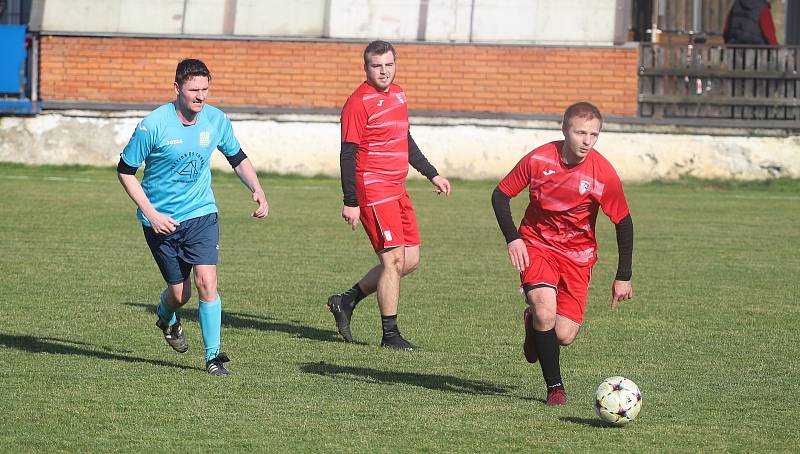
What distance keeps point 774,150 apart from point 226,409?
16.6m

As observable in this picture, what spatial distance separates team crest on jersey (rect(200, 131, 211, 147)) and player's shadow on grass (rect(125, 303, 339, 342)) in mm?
1868

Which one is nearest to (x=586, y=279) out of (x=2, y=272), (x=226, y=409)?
(x=226, y=409)

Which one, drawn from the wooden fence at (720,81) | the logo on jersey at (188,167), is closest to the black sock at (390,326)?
the logo on jersey at (188,167)

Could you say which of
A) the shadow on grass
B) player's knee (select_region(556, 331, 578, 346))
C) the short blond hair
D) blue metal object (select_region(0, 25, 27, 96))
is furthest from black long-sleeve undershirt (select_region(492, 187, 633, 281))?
blue metal object (select_region(0, 25, 27, 96))

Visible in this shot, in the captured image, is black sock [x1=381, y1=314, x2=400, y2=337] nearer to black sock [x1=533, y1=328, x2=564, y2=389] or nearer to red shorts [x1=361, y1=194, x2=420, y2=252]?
red shorts [x1=361, y1=194, x2=420, y2=252]

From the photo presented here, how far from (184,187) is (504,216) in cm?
201

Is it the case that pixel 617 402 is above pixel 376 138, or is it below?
below

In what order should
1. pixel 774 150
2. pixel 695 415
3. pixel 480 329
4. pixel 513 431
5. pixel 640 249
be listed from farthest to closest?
pixel 774 150 → pixel 640 249 → pixel 480 329 → pixel 695 415 → pixel 513 431

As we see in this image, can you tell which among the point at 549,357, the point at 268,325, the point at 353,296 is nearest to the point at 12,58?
the point at 268,325

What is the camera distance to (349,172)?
8617mm

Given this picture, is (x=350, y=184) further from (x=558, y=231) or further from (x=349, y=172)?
(x=558, y=231)

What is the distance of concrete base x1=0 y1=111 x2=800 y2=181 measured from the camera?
21.5 m

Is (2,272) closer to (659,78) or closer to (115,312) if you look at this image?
(115,312)

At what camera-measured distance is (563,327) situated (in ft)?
23.3
